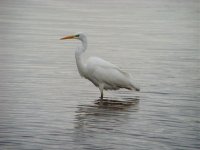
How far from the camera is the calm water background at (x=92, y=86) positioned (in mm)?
9211

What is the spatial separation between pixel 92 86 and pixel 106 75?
3.45ft

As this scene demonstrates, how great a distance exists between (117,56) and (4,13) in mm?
9442

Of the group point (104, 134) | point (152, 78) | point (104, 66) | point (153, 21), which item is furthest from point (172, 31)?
point (104, 134)

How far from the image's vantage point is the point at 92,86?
13.2 metres

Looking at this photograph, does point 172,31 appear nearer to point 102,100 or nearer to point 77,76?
point 77,76

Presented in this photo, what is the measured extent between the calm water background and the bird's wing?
0.26 m

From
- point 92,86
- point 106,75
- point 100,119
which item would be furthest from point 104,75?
point 100,119

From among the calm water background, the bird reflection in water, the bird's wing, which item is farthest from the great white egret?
the bird reflection in water

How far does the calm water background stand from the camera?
9.21m

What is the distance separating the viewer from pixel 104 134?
9.32 meters

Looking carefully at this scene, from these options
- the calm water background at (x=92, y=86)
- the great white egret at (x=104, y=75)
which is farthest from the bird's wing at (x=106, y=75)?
the calm water background at (x=92, y=86)

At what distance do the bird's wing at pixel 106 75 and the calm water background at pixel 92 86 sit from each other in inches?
10.4

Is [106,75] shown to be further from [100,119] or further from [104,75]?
[100,119]

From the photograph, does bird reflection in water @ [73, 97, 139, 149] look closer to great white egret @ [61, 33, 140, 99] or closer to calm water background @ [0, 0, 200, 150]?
calm water background @ [0, 0, 200, 150]
